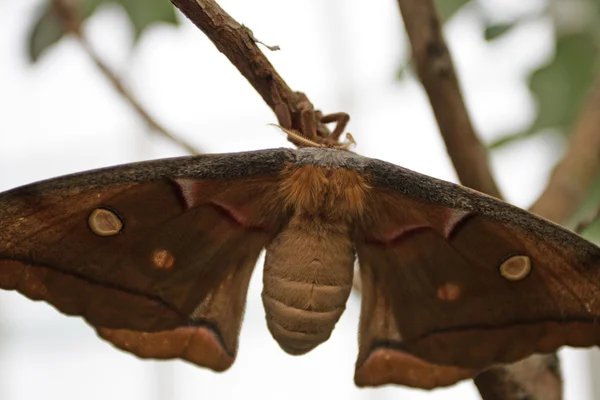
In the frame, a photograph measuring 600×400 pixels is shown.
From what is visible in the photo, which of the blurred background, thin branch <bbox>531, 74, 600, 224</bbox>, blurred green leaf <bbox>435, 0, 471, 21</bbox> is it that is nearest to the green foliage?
blurred green leaf <bbox>435, 0, 471, 21</bbox>

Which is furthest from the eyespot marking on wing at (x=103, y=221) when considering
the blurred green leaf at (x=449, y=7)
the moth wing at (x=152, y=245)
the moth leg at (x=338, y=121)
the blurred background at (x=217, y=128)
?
the blurred background at (x=217, y=128)

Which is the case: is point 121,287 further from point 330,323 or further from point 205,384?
point 205,384

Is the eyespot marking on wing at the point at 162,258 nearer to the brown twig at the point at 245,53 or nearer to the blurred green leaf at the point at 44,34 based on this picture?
the brown twig at the point at 245,53

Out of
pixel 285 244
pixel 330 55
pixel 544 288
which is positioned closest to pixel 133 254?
pixel 285 244

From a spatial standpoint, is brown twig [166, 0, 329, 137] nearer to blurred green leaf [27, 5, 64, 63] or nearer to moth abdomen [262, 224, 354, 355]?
moth abdomen [262, 224, 354, 355]

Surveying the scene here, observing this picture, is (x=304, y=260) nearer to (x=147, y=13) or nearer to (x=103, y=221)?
(x=103, y=221)
